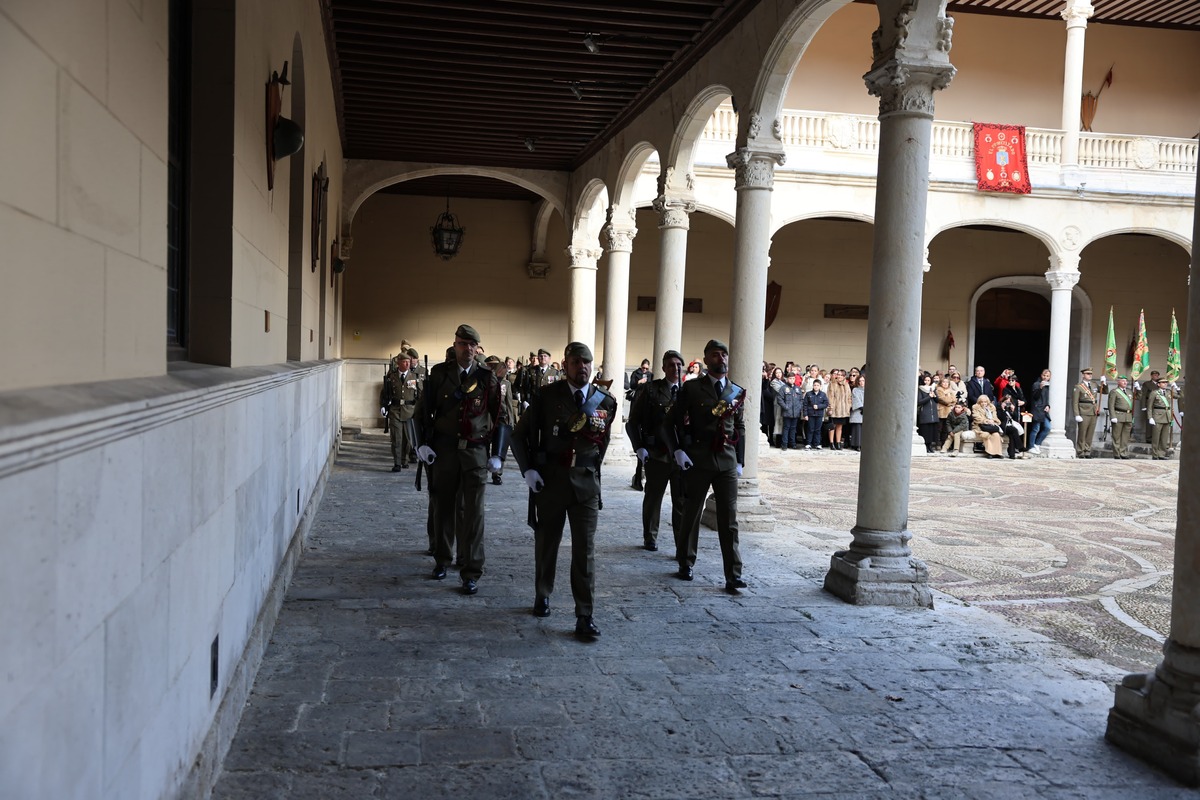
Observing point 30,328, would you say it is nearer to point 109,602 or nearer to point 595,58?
point 109,602

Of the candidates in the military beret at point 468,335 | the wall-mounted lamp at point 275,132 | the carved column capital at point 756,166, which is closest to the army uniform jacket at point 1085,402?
the carved column capital at point 756,166

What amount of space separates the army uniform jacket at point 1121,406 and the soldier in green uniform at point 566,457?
18.2 meters

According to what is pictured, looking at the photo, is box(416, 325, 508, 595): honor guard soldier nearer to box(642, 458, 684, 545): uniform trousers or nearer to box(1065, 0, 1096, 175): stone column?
box(642, 458, 684, 545): uniform trousers

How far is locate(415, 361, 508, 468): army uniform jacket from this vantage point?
673 cm

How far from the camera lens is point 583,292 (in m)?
17.7

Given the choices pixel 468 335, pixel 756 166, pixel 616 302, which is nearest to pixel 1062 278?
pixel 616 302

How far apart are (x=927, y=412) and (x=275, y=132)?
16669 millimetres

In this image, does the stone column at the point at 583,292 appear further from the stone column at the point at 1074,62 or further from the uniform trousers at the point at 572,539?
the uniform trousers at the point at 572,539

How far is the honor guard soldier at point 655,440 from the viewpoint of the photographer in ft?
25.6

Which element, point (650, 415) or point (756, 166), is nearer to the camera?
point (650, 415)

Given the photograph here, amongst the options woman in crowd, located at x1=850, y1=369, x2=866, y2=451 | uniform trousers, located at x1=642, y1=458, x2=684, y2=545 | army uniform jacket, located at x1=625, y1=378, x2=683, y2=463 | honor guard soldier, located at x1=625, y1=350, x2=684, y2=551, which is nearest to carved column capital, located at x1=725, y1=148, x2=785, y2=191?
honor guard soldier, located at x1=625, y1=350, x2=684, y2=551

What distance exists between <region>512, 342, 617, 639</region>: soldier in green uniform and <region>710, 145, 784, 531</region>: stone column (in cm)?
357

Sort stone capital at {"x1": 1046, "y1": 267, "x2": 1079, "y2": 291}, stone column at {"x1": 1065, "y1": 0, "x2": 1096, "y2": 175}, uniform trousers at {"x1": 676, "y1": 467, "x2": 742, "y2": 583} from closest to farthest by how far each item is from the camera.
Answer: uniform trousers at {"x1": 676, "y1": 467, "x2": 742, "y2": 583} → stone column at {"x1": 1065, "y1": 0, "x2": 1096, "y2": 175} → stone capital at {"x1": 1046, "y1": 267, "x2": 1079, "y2": 291}

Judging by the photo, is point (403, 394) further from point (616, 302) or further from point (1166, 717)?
point (1166, 717)
